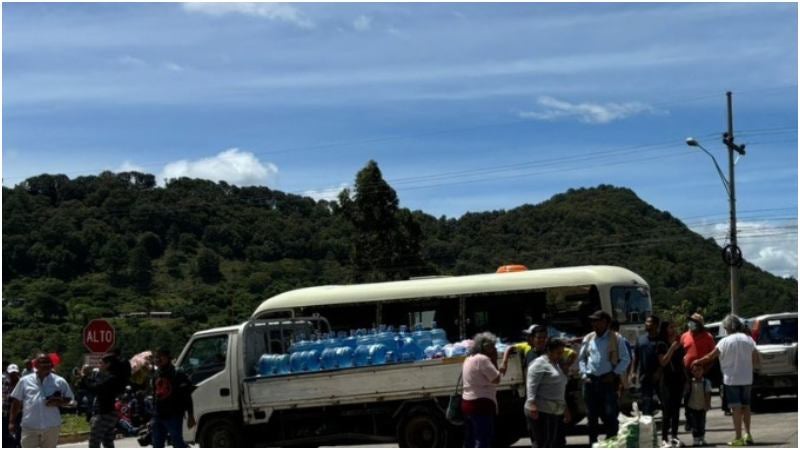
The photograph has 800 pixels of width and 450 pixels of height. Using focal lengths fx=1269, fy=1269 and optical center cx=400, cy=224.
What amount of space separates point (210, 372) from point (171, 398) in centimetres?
258

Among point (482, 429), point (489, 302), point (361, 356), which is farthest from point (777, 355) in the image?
point (482, 429)

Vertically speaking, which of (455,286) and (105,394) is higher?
(455,286)

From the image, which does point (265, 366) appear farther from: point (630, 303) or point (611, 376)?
point (630, 303)

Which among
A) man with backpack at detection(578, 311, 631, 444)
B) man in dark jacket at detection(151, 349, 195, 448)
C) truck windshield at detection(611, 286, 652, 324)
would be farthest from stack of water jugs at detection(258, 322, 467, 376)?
truck windshield at detection(611, 286, 652, 324)

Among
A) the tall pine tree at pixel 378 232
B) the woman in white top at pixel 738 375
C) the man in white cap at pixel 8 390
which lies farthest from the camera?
the tall pine tree at pixel 378 232

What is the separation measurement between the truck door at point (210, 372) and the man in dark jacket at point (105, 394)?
2432 mm

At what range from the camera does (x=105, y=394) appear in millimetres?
15836

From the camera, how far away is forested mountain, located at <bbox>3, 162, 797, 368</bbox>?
198 feet

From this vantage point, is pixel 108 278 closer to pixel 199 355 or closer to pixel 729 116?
pixel 729 116

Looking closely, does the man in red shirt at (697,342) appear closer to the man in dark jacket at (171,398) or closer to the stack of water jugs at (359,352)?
the stack of water jugs at (359,352)

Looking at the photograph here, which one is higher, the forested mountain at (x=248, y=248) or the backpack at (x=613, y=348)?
the forested mountain at (x=248, y=248)

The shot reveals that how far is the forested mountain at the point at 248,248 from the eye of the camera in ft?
198

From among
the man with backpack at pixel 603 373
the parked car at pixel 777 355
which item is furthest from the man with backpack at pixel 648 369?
the parked car at pixel 777 355

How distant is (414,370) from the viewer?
698 inches
